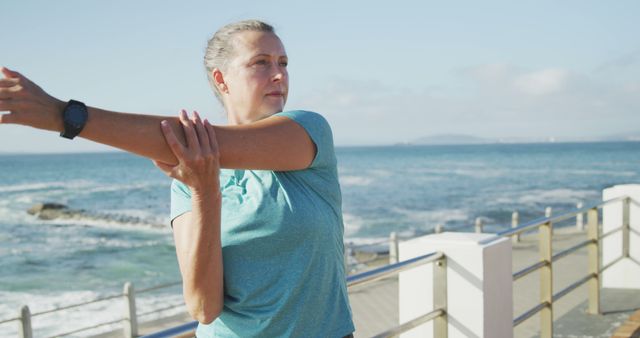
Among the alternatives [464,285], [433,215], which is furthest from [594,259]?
[433,215]

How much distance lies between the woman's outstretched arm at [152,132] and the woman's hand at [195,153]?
0.02m

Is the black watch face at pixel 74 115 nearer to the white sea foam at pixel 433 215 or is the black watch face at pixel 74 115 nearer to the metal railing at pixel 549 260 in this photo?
the metal railing at pixel 549 260

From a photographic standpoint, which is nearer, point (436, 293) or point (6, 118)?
point (6, 118)

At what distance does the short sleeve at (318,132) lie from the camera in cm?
149

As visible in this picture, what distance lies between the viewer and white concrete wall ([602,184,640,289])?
21.9 feet

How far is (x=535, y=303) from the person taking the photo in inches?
334

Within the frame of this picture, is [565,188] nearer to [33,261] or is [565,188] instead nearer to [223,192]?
[33,261]

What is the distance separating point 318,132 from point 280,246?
267mm

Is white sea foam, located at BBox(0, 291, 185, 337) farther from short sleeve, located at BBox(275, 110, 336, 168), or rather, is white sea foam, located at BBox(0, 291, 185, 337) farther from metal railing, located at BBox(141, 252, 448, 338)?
short sleeve, located at BBox(275, 110, 336, 168)

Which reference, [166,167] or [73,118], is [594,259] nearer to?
[166,167]

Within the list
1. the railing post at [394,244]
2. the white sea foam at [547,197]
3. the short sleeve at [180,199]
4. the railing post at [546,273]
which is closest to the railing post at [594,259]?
the railing post at [546,273]

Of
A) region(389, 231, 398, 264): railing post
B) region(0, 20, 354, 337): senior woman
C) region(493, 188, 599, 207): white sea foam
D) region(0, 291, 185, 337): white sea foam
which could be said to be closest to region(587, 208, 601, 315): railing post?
region(0, 20, 354, 337): senior woman

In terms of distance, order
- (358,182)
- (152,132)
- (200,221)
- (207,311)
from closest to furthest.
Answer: (152,132) < (200,221) < (207,311) < (358,182)

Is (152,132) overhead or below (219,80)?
below
